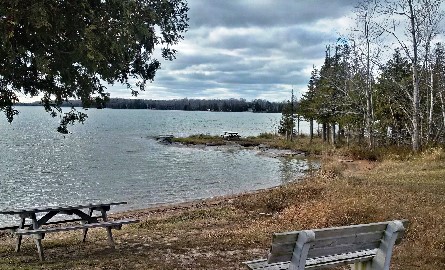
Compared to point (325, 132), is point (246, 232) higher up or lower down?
higher up

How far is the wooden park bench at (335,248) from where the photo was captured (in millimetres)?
4262

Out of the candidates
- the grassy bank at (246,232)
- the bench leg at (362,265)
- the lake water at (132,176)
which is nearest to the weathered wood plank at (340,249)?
the bench leg at (362,265)

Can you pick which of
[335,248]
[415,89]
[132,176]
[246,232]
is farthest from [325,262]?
[132,176]

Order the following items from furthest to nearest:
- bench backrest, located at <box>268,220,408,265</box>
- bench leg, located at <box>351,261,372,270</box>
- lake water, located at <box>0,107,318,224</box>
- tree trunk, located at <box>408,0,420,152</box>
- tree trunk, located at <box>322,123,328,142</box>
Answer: tree trunk, located at <box>322,123,328,142</box> → tree trunk, located at <box>408,0,420,152</box> → lake water, located at <box>0,107,318,224</box> → bench leg, located at <box>351,261,372,270</box> → bench backrest, located at <box>268,220,408,265</box>

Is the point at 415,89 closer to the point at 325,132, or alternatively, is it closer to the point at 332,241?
the point at 332,241

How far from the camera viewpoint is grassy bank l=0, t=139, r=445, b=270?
7.35 metres

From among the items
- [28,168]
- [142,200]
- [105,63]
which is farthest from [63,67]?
[28,168]

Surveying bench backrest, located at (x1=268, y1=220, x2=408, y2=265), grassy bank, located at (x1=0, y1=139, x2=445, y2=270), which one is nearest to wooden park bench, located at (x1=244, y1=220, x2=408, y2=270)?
bench backrest, located at (x1=268, y1=220, x2=408, y2=265)

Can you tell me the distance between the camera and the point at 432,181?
50.0 ft

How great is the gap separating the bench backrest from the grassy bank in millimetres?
2034

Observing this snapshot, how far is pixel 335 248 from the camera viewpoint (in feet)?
15.3

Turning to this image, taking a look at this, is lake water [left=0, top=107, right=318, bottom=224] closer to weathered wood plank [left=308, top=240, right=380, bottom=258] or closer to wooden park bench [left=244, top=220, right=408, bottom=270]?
wooden park bench [left=244, top=220, right=408, bottom=270]

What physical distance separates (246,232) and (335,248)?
4.97m

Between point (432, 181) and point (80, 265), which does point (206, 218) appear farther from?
point (432, 181)
